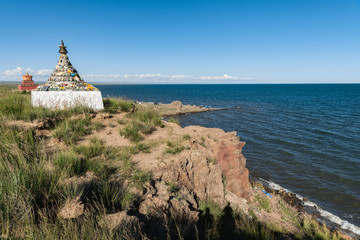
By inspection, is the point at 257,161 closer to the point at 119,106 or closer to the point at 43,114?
the point at 119,106

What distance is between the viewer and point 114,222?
2.74 meters

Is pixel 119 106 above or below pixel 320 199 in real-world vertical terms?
above

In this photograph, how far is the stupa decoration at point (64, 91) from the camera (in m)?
8.08

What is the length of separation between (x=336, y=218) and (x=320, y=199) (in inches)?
60.0

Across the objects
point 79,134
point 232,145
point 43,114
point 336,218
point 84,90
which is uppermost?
point 84,90

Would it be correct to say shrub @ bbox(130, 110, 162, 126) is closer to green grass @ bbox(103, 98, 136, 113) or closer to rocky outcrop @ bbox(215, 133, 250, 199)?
green grass @ bbox(103, 98, 136, 113)

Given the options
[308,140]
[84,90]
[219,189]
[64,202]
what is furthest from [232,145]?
[308,140]

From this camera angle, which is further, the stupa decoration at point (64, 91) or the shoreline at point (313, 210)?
the shoreline at point (313, 210)

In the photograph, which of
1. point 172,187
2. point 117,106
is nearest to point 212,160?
point 172,187

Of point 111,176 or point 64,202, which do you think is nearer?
point 64,202

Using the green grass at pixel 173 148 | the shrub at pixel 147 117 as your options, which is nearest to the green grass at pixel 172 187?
the green grass at pixel 173 148

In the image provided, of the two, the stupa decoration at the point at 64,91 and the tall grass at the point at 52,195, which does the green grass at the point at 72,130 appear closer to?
the tall grass at the point at 52,195

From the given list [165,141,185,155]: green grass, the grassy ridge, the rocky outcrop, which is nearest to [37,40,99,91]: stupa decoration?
the grassy ridge

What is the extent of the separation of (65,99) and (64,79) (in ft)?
3.76
